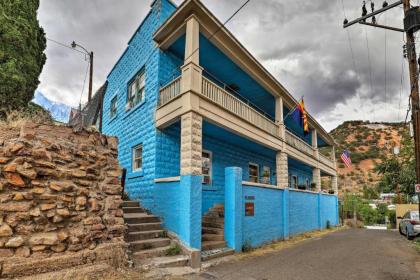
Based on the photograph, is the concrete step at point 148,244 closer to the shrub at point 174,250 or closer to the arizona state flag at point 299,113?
the shrub at point 174,250

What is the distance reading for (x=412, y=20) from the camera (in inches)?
456

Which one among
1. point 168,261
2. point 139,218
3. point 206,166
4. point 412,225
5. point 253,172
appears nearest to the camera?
point 168,261

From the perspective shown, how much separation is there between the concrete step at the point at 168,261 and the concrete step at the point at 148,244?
59 cm

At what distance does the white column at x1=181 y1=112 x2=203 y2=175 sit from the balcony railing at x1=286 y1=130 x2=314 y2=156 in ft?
25.7

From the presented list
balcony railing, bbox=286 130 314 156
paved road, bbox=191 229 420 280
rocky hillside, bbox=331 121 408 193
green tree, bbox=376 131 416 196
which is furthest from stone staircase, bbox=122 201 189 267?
rocky hillside, bbox=331 121 408 193

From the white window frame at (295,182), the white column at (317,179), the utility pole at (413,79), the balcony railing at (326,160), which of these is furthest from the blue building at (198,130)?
the balcony railing at (326,160)

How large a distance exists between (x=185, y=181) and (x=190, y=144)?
3.69ft

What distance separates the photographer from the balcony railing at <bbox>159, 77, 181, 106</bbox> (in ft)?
32.4

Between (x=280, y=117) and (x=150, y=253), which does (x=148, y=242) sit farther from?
(x=280, y=117)

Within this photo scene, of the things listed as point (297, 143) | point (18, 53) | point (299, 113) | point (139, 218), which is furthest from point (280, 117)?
point (18, 53)

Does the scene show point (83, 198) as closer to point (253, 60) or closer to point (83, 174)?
point (83, 174)

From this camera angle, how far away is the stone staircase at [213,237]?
8.72 m

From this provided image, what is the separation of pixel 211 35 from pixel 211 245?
7.16m

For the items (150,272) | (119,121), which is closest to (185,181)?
(150,272)
